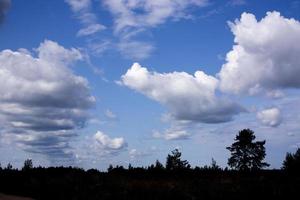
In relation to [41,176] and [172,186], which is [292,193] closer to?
[172,186]

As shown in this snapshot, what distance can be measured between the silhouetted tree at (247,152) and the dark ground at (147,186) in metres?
35.1

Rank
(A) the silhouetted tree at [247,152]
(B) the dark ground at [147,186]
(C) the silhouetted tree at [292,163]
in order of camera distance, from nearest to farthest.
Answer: (B) the dark ground at [147,186]
(C) the silhouetted tree at [292,163]
(A) the silhouetted tree at [247,152]

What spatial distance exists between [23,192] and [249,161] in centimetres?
4424

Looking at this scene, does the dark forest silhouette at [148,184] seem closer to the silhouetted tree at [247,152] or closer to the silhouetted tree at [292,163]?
the silhouetted tree at [292,163]

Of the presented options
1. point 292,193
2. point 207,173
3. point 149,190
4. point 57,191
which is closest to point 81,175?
point 57,191

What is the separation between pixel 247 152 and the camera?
6412 cm

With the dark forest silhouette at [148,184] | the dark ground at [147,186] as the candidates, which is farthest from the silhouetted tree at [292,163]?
the dark ground at [147,186]

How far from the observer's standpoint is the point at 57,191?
77.3 feet

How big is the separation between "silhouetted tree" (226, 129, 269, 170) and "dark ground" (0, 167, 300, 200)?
115ft

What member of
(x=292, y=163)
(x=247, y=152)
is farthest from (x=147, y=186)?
(x=247, y=152)

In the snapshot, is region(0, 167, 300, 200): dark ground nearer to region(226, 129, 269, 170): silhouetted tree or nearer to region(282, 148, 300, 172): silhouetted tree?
region(282, 148, 300, 172): silhouetted tree

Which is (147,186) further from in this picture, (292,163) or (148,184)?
(292,163)

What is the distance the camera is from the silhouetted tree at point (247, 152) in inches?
2494

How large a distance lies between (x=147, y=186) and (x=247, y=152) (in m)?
44.5
